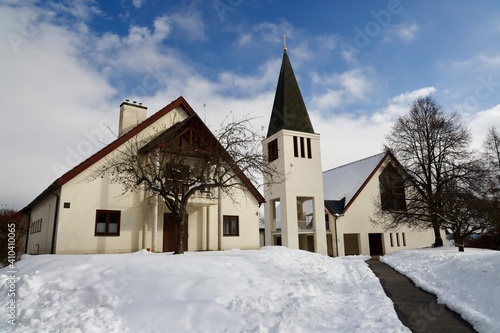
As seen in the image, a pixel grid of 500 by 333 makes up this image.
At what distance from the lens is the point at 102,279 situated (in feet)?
28.9

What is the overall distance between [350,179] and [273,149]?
951 centimetres

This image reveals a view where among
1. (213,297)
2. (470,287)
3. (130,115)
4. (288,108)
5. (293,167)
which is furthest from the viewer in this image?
(288,108)

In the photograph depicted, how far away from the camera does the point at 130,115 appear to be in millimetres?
19922

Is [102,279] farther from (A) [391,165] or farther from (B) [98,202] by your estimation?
(A) [391,165]

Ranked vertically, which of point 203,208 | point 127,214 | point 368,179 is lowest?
point 127,214

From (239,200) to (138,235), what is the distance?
6033 millimetres

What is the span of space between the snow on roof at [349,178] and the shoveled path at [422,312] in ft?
74.4

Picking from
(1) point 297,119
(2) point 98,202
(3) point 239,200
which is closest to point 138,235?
(2) point 98,202

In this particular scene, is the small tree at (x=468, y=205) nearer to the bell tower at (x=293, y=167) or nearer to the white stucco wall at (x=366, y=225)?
the white stucco wall at (x=366, y=225)

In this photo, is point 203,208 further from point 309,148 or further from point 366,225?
point 366,225

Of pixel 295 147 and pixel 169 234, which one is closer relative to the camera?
pixel 169 234

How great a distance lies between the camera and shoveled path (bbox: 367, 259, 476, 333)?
6.70 metres

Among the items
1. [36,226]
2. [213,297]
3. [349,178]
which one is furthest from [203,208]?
[349,178]

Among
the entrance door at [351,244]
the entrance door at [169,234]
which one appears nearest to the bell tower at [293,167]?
the entrance door at [351,244]
